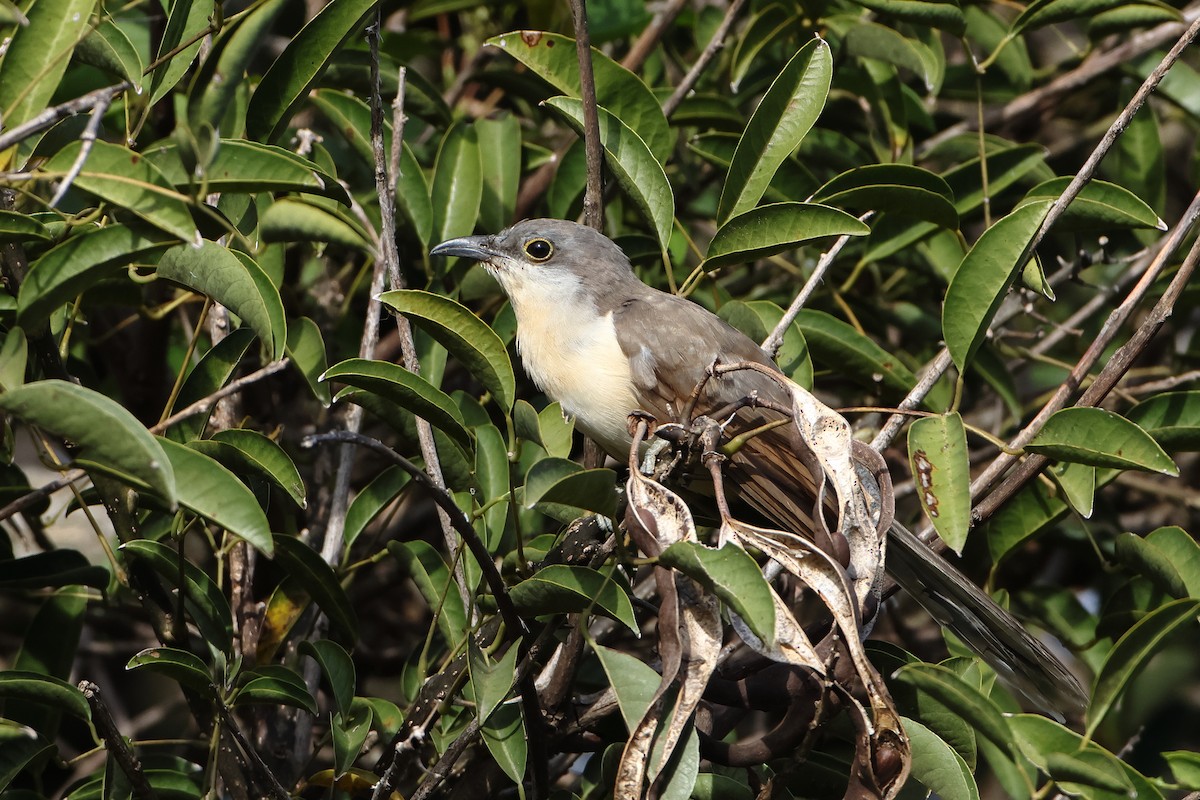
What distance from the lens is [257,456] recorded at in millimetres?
2492

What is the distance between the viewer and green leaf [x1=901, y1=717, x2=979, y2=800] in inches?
86.1

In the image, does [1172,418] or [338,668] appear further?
[1172,418]

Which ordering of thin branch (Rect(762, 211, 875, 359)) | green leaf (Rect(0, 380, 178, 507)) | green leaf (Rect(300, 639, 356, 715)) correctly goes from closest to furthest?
1. green leaf (Rect(0, 380, 178, 507))
2. green leaf (Rect(300, 639, 356, 715))
3. thin branch (Rect(762, 211, 875, 359))

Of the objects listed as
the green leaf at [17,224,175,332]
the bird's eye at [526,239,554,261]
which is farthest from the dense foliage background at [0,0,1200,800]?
the bird's eye at [526,239,554,261]

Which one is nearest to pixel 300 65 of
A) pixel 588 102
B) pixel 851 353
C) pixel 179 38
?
pixel 179 38

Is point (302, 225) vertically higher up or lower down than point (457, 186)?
higher up

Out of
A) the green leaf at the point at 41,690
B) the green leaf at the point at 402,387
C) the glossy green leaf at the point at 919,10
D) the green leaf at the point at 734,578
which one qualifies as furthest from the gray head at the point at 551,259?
the green leaf at the point at 734,578

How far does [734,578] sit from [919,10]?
7.29 ft

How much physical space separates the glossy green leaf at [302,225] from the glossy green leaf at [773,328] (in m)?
1.30

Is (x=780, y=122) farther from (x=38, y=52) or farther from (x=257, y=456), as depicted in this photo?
(x=38, y=52)

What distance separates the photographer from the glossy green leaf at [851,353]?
3.41 meters

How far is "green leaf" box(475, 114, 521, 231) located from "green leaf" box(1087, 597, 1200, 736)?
2.44 meters

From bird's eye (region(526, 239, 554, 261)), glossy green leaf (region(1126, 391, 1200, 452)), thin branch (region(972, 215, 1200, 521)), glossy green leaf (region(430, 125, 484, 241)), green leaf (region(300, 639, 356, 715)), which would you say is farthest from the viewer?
bird's eye (region(526, 239, 554, 261))

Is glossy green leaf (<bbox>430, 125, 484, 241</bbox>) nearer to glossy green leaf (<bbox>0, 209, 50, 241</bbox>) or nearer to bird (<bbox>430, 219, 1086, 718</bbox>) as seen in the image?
bird (<bbox>430, 219, 1086, 718</bbox>)
